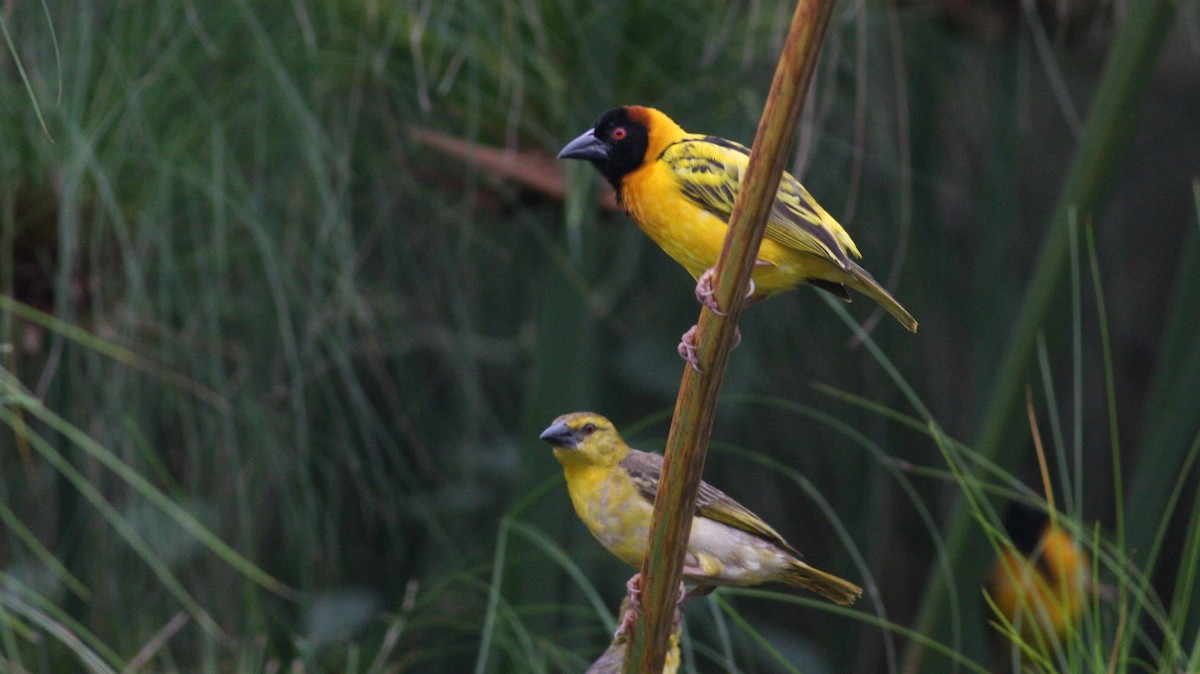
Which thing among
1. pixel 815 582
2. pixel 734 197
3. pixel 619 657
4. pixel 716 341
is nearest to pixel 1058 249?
pixel 815 582

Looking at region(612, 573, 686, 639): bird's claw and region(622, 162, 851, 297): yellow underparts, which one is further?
region(622, 162, 851, 297): yellow underparts

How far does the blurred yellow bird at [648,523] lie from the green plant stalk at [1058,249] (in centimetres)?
76

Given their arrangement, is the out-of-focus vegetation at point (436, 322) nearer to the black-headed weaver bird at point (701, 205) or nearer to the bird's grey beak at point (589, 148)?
the black-headed weaver bird at point (701, 205)

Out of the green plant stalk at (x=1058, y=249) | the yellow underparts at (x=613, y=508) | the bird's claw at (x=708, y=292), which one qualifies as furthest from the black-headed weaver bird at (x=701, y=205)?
the green plant stalk at (x=1058, y=249)

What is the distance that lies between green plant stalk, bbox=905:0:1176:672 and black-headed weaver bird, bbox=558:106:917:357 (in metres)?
0.93

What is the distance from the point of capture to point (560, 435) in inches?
69.0

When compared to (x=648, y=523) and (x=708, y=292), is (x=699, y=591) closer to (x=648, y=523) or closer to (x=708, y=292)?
(x=648, y=523)

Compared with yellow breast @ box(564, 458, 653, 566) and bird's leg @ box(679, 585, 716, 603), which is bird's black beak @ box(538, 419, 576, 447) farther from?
bird's leg @ box(679, 585, 716, 603)

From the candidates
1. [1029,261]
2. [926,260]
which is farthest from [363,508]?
[1029,261]

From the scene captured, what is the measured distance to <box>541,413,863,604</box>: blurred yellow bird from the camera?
158 centimetres

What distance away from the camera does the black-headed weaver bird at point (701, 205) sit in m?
1.39

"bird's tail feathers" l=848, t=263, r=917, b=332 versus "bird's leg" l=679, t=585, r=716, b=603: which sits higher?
"bird's tail feathers" l=848, t=263, r=917, b=332

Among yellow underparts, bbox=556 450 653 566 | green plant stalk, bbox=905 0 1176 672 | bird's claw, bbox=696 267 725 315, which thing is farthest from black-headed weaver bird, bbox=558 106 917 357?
green plant stalk, bbox=905 0 1176 672

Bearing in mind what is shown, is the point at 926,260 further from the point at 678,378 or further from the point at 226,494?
the point at 226,494
